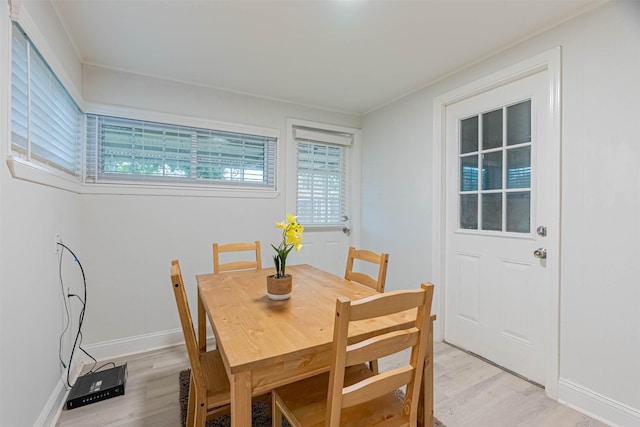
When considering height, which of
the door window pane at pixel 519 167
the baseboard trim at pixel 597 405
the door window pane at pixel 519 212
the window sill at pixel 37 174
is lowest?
the baseboard trim at pixel 597 405

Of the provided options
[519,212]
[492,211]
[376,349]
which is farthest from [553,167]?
[376,349]

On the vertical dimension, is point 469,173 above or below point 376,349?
above

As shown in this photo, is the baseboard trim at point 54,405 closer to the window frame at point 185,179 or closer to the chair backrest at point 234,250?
the chair backrest at point 234,250

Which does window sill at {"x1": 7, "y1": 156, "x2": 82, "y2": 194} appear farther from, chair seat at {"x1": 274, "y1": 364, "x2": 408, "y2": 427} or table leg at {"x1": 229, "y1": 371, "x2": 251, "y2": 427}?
chair seat at {"x1": 274, "y1": 364, "x2": 408, "y2": 427}

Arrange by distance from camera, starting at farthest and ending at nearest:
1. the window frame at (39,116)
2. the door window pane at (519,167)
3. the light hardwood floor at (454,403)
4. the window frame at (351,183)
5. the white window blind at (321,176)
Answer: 1. the window frame at (351,183)
2. the white window blind at (321,176)
3. the door window pane at (519,167)
4. the light hardwood floor at (454,403)
5. the window frame at (39,116)

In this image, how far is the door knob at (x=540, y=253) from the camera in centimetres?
195

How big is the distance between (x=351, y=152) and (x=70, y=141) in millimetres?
2666

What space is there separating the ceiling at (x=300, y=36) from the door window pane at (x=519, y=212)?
3.53ft

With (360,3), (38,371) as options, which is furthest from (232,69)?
(38,371)

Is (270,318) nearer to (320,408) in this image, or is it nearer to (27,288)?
(320,408)

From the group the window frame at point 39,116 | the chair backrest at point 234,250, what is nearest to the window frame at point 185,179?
the window frame at point 39,116

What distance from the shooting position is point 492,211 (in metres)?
2.32

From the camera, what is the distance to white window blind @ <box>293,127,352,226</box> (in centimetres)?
338

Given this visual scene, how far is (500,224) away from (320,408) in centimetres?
191
